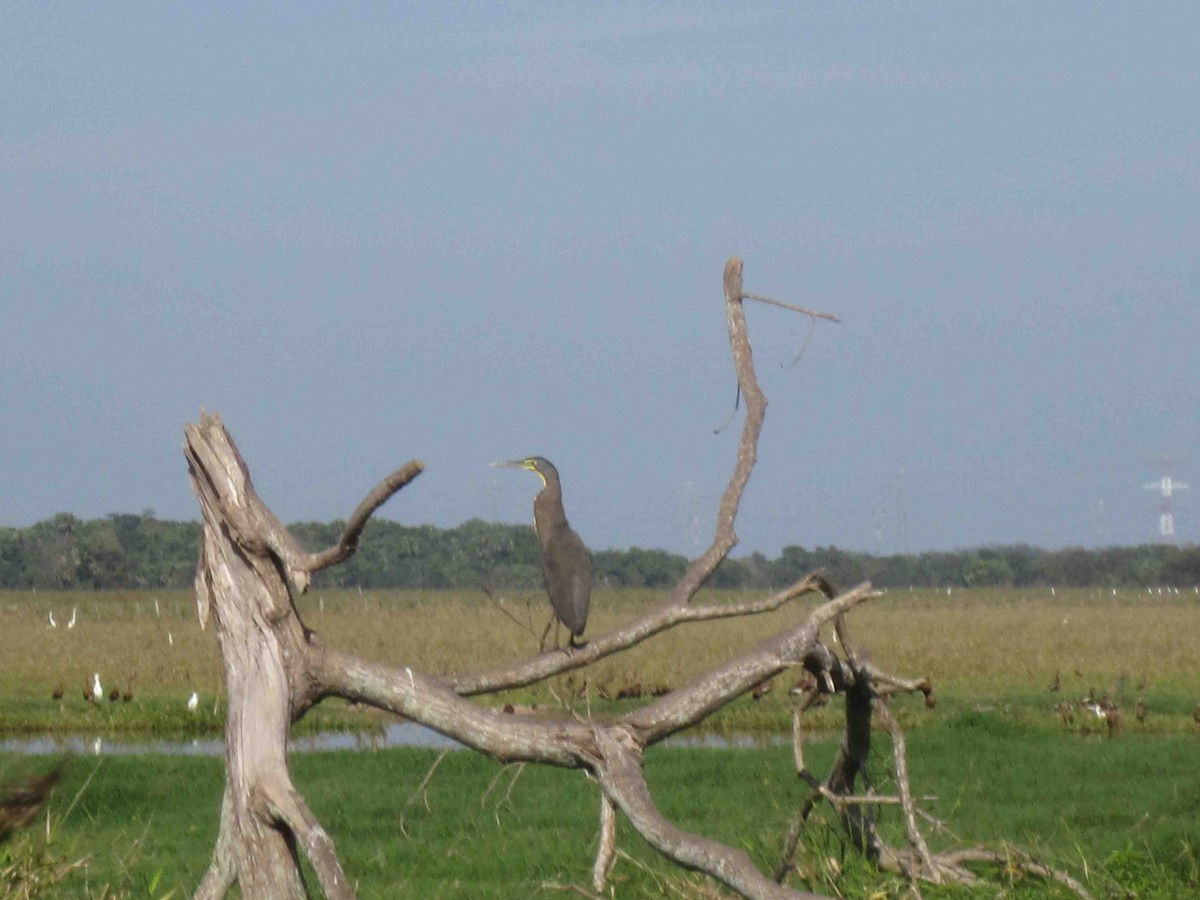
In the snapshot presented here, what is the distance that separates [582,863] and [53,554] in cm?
5603

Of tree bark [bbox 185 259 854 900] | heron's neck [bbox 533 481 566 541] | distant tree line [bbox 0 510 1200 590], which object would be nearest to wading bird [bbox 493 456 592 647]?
heron's neck [bbox 533 481 566 541]

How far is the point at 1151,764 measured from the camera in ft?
35.7

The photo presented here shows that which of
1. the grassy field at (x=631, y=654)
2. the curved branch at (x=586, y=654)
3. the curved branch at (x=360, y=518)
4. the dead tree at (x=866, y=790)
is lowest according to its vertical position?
the grassy field at (x=631, y=654)

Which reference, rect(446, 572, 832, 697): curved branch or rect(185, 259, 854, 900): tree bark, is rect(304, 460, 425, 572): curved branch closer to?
rect(185, 259, 854, 900): tree bark

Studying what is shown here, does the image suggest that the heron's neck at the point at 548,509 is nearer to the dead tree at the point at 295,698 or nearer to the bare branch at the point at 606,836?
the dead tree at the point at 295,698

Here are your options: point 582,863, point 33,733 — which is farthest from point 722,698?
point 33,733

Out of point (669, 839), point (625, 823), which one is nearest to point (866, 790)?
point (669, 839)

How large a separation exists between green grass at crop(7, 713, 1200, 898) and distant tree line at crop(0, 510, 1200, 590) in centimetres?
3802

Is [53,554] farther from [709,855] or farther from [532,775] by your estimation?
[709,855]

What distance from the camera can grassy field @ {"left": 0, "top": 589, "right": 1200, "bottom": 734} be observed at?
16.0 metres

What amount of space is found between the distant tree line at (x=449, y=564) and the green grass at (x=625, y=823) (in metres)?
38.0

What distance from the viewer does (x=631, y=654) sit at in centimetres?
2389

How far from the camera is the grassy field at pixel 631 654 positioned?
1602cm

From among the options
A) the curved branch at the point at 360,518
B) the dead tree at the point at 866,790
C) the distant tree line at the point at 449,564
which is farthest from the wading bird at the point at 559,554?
the distant tree line at the point at 449,564
